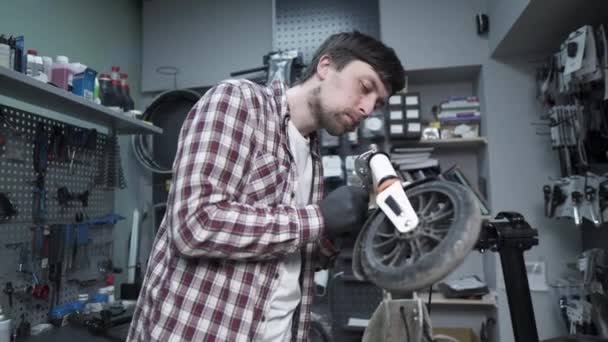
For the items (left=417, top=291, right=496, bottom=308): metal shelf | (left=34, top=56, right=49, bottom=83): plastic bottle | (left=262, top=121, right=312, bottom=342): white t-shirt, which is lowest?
(left=417, top=291, right=496, bottom=308): metal shelf

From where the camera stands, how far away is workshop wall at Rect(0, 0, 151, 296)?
1.70 m

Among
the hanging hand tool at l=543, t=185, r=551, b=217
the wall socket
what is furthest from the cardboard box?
the hanging hand tool at l=543, t=185, r=551, b=217

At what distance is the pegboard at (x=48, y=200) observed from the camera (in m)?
1.36

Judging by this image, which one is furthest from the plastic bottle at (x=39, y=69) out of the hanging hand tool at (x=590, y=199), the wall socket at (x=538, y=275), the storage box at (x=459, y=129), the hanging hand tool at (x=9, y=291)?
the wall socket at (x=538, y=275)

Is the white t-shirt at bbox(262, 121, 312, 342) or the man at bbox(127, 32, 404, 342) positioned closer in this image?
the man at bbox(127, 32, 404, 342)

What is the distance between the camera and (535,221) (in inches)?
83.1

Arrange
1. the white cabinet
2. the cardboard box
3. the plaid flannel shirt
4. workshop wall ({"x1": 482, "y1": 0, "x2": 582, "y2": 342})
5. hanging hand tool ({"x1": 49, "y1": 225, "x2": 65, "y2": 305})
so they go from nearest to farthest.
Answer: the plaid flannel shirt
hanging hand tool ({"x1": 49, "y1": 225, "x2": 65, "y2": 305})
workshop wall ({"x1": 482, "y1": 0, "x2": 582, "y2": 342})
the cardboard box
the white cabinet

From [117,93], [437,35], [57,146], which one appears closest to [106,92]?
[117,93]

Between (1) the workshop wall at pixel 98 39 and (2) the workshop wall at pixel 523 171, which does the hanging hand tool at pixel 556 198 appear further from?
(1) the workshop wall at pixel 98 39

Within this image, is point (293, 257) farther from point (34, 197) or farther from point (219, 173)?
point (34, 197)

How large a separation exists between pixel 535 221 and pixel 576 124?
0.65 meters

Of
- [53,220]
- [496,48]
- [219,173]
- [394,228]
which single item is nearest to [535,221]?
[496,48]

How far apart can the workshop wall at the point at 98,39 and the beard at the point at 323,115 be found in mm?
1298

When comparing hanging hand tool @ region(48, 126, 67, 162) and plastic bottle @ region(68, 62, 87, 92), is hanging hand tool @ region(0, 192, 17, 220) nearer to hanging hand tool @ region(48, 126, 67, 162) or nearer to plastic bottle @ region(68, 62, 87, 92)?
A: hanging hand tool @ region(48, 126, 67, 162)
